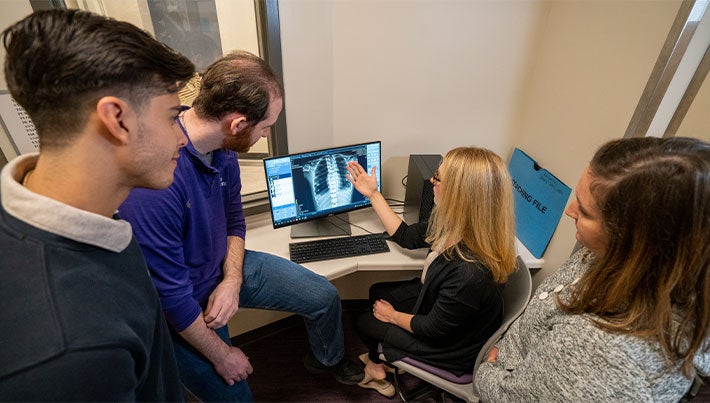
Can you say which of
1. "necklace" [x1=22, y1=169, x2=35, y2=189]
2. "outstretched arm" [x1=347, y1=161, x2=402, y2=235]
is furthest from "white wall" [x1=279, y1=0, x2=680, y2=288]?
"necklace" [x1=22, y1=169, x2=35, y2=189]

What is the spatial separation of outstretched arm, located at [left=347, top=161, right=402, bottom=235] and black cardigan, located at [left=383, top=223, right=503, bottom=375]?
0.40 m

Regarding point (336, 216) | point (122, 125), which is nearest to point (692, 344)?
point (122, 125)

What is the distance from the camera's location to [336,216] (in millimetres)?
1799

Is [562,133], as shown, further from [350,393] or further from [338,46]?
[350,393]

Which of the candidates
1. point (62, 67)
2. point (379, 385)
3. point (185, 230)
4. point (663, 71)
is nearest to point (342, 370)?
point (379, 385)

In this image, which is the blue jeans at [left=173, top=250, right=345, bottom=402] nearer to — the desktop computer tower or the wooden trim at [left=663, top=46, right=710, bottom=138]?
the desktop computer tower

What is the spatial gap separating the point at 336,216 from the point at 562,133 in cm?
115

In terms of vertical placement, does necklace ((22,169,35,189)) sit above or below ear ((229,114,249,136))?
above

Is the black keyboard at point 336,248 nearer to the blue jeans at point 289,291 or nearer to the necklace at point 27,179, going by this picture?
the blue jeans at point 289,291

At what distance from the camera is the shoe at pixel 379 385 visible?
1.68m

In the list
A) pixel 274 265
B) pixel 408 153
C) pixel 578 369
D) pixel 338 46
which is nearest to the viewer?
pixel 578 369

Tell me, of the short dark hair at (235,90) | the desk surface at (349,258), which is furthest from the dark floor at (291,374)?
the short dark hair at (235,90)

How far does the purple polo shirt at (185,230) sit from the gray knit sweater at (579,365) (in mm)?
988

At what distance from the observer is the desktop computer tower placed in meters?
1.55
